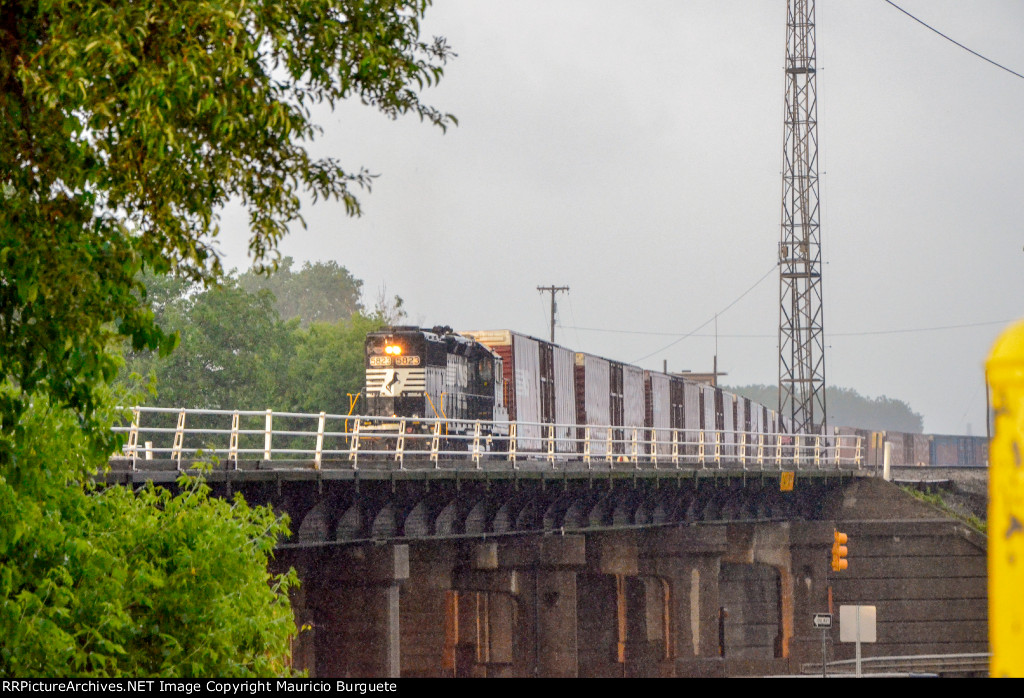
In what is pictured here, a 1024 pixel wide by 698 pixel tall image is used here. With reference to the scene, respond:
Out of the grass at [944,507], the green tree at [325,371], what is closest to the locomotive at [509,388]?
Result: the grass at [944,507]

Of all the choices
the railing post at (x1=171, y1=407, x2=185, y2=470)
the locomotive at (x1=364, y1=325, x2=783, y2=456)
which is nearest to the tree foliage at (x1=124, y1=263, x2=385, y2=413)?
the locomotive at (x1=364, y1=325, x2=783, y2=456)

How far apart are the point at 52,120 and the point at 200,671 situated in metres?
4.69

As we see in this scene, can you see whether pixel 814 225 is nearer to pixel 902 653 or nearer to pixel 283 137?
pixel 902 653

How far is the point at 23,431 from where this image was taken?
28.3ft

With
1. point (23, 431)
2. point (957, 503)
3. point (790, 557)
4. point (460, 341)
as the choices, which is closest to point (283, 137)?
point (23, 431)

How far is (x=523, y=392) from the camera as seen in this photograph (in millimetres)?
35219

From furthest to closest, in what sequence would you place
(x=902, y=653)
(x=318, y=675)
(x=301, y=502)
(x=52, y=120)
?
(x=902, y=653) < (x=318, y=675) < (x=301, y=502) < (x=52, y=120)

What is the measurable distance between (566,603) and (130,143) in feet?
83.4

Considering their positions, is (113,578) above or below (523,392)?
below

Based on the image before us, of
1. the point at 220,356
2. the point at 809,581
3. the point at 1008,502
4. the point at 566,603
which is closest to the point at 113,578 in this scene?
the point at 1008,502

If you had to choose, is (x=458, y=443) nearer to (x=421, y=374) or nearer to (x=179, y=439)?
(x=421, y=374)

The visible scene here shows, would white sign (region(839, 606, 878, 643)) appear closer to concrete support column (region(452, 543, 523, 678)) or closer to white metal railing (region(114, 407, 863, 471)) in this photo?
white metal railing (region(114, 407, 863, 471))

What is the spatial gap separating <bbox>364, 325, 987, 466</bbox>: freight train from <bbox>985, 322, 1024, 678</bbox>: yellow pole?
20895 millimetres

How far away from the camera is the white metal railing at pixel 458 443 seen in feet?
56.3
